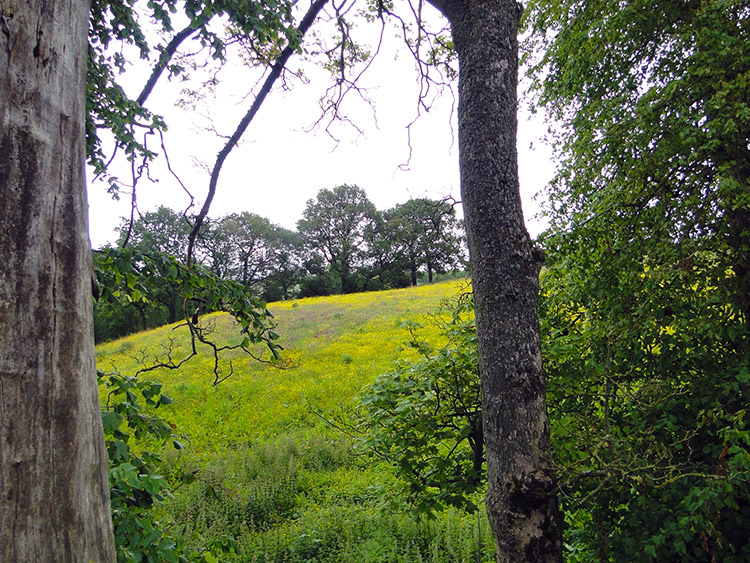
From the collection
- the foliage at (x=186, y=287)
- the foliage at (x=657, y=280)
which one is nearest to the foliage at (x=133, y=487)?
the foliage at (x=186, y=287)

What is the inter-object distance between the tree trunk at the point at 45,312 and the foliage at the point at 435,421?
262cm

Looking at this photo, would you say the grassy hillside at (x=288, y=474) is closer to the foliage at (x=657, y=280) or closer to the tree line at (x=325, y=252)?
the foliage at (x=657, y=280)

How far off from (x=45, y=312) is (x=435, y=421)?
3094mm

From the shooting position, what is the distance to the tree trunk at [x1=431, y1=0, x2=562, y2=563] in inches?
80.7

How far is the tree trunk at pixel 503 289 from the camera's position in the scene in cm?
205

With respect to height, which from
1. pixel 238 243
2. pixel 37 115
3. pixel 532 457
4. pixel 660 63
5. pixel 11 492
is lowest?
pixel 532 457

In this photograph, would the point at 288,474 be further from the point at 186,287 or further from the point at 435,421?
the point at 186,287

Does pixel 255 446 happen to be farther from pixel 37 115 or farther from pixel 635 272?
pixel 37 115

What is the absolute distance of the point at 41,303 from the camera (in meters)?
1.02

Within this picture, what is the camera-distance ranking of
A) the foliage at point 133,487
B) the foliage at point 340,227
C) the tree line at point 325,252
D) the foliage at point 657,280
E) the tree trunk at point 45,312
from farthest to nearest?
the foliage at point 340,227
the tree line at point 325,252
the foliage at point 657,280
the foliage at point 133,487
the tree trunk at point 45,312

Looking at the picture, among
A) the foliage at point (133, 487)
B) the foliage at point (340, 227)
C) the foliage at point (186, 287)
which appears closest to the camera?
the foliage at point (133, 487)

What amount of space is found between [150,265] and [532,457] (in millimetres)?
2339

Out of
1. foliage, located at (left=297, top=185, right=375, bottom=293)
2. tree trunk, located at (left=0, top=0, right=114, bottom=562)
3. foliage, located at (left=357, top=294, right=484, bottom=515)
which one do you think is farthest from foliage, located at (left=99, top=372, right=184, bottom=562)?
foliage, located at (left=297, top=185, right=375, bottom=293)

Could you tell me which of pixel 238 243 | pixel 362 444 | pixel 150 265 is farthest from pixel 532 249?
pixel 238 243
